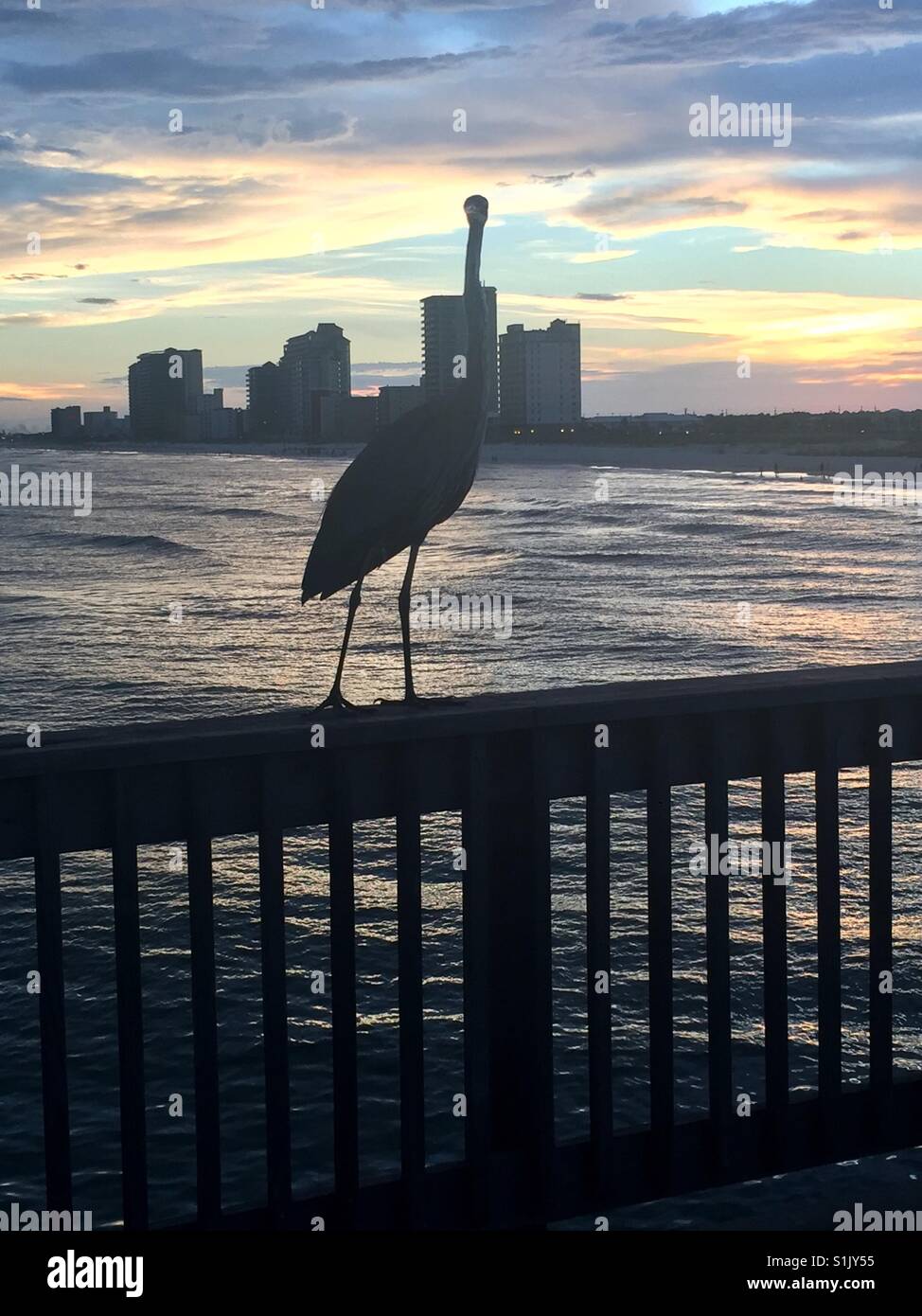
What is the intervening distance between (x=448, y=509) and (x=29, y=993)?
5359 millimetres

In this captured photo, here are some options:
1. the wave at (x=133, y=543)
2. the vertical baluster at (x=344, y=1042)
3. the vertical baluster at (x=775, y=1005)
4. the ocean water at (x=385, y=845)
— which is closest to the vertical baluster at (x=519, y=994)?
the vertical baluster at (x=344, y=1042)

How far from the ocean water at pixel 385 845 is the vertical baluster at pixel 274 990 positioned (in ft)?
7.86

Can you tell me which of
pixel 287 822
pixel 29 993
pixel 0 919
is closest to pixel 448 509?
pixel 287 822

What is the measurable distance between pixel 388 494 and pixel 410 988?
4.95ft

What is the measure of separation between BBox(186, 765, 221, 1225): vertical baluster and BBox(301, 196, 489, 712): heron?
2.57 feet

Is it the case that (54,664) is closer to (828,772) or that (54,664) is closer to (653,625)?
(653,625)

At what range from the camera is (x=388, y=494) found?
14.3 ft

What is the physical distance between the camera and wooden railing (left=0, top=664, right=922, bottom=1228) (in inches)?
142

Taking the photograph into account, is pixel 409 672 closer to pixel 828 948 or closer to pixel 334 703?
pixel 334 703

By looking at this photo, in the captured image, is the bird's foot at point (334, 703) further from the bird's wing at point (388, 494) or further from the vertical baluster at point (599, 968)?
the vertical baluster at point (599, 968)

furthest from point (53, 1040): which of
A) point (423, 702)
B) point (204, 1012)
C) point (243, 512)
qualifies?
point (243, 512)

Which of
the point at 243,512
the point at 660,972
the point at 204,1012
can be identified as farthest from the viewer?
the point at 243,512

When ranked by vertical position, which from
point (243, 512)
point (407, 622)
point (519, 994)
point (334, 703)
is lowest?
point (519, 994)
